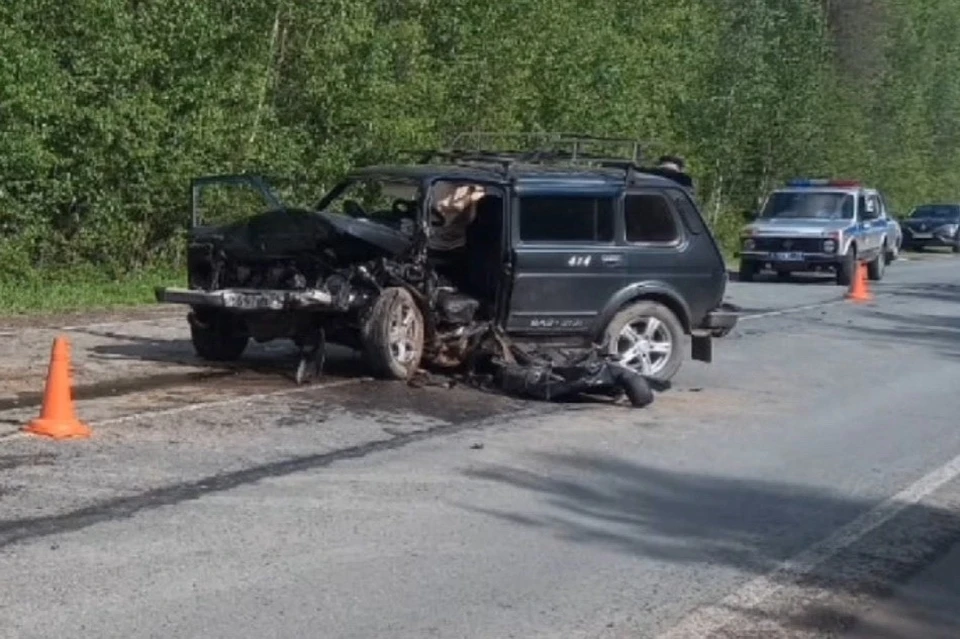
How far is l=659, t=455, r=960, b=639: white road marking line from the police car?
68.4 ft

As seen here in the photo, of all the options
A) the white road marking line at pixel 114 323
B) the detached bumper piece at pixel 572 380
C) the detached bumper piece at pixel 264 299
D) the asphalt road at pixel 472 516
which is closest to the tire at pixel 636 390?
the detached bumper piece at pixel 572 380

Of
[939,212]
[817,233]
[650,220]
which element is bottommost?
[939,212]

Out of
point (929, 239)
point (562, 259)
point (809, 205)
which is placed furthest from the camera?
point (929, 239)

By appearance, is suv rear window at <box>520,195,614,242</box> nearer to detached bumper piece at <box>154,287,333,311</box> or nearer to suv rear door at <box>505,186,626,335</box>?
suv rear door at <box>505,186,626,335</box>

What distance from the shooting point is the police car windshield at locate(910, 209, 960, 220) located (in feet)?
178

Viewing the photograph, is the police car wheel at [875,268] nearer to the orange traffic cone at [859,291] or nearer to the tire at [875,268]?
the tire at [875,268]

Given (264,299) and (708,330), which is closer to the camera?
(264,299)

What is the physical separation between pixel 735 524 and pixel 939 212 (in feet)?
152

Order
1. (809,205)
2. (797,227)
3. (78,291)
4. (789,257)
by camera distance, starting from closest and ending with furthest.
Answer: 1. (78,291)
2. (789,257)
3. (797,227)
4. (809,205)

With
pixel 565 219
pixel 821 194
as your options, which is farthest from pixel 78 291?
pixel 821 194

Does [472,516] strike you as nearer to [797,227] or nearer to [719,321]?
[719,321]

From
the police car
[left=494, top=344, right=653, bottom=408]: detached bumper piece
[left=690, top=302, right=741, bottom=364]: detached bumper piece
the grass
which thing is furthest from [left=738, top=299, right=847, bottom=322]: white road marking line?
[left=494, top=344, right=653, bottom=408]: detached bumper piece

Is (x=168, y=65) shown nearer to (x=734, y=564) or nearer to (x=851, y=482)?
(x=851, y=482)

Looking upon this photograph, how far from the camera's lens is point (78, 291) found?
75.2ft
